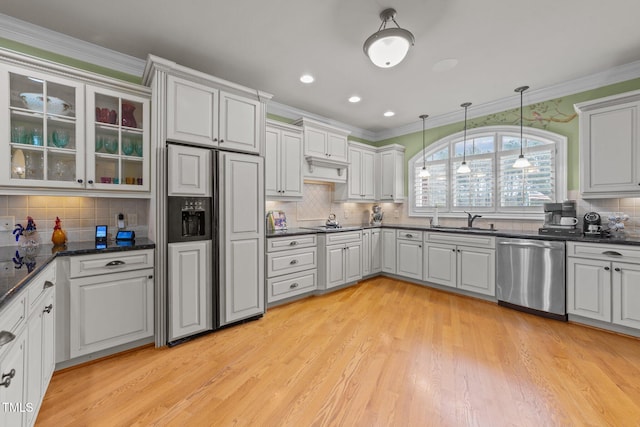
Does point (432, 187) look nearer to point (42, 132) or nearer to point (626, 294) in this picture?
point (626, 294)

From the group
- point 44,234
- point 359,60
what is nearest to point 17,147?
point 44,234

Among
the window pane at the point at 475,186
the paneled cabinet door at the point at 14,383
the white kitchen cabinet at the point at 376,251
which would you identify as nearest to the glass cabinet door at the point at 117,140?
the paneled cabinet door at the point at 14,383

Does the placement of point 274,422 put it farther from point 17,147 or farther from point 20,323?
point 17,147

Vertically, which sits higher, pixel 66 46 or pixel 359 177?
pixel 66 46

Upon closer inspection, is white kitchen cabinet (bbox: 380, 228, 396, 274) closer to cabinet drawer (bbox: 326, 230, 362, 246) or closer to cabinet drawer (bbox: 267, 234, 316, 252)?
cabinet drawer (bbox: 326, 230, 362, 246)

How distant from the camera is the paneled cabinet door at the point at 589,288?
8.90ft

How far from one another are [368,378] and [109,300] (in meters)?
2.11

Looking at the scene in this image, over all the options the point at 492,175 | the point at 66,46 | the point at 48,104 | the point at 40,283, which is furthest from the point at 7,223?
the point at 492,175

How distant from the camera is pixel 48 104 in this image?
2.22 metres

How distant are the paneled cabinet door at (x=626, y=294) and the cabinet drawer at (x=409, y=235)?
81.0 inches

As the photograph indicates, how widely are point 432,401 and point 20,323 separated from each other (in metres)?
2.25

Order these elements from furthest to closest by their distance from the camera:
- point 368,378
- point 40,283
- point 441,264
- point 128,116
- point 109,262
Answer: point 441,264
point 128,116
point 109,262
point 368,378
point 40,283

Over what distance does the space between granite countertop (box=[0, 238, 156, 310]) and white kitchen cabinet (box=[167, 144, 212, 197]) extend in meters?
0.55

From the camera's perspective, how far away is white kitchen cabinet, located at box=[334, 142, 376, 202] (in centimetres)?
469
